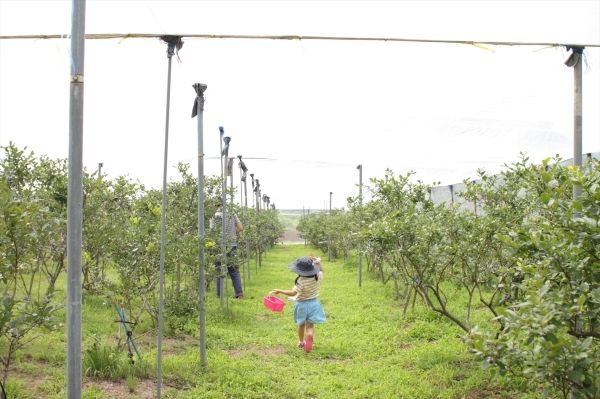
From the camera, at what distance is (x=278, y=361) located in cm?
571

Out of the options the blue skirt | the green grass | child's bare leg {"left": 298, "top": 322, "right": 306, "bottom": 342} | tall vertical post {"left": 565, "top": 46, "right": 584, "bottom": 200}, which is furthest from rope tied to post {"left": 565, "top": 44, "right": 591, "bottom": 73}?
child's bare leg {"left": 298, "top": 322, "right": 306, "bottom": 342}

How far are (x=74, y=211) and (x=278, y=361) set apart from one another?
3759mm

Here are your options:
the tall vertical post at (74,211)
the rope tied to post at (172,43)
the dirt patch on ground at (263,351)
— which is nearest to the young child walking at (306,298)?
the dirt patch on ground at (263,351)

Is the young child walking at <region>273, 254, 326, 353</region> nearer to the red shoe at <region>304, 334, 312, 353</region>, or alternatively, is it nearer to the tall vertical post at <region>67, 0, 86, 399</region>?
the red shoe at <region>304, 334, 312, 353</region>

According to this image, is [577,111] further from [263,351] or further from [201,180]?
[263,351]

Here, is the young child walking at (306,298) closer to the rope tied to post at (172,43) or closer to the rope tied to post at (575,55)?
the rope tied to post at (172,43)

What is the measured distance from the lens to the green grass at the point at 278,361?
462cm

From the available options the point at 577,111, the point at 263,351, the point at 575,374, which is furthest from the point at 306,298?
the point at 575,374

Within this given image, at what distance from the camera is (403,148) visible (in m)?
9.83

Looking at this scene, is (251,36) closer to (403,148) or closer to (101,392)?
(101,392)

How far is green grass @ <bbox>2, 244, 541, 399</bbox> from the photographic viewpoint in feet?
15.1

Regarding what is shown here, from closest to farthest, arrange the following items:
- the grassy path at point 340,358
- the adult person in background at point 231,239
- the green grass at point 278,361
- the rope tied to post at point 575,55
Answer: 1. the rope tied to post at point 575,55
2. the green grass at point 278,361
3. the grassy path at point 340,358
4. the adult person in background at point 231,239

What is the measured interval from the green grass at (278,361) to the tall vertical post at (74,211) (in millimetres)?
1976

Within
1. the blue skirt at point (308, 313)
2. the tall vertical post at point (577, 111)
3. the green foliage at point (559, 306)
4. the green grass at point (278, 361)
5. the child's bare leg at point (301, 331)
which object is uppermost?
the tall vertical post at point (577, 111)
